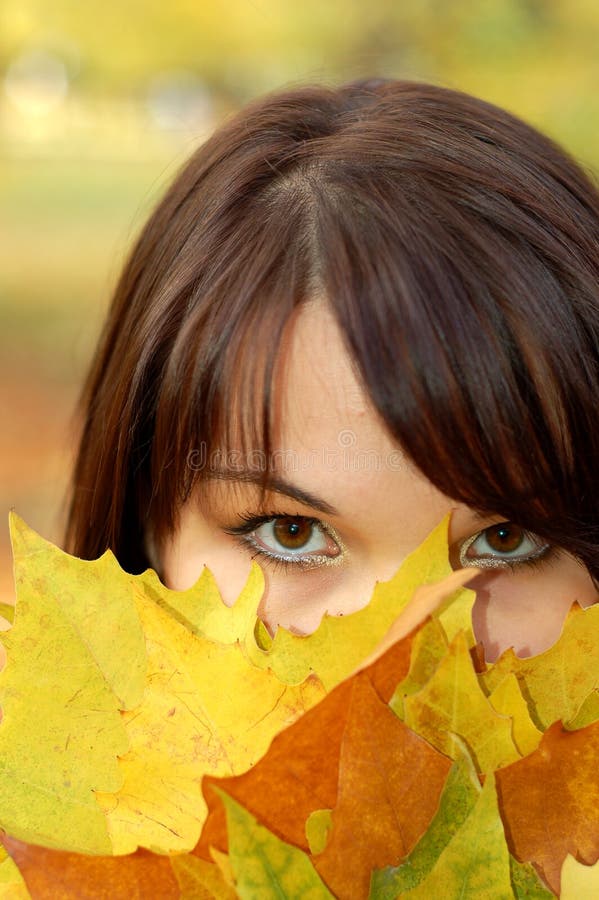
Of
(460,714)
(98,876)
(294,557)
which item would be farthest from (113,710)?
(294,557)

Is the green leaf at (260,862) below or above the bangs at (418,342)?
below

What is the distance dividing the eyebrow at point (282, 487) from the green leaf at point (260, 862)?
1.42 feet

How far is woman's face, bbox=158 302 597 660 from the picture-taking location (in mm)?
960

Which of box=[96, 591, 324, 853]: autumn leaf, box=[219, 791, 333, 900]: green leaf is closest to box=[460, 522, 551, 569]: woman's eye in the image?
box=[96, 591, 324, 853]: autumn leaf

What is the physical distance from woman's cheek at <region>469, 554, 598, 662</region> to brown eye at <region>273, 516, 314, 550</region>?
0.17 m

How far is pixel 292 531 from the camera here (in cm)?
107

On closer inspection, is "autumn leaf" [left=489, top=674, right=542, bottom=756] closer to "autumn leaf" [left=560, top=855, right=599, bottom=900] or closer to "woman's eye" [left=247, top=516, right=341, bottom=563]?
"autumn leaf" [left=560, top=855, right=599, bottom=900]

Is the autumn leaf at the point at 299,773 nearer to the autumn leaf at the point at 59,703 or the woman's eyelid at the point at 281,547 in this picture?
the autumn leaf at the point at 59,703

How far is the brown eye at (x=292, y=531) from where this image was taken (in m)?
1.05

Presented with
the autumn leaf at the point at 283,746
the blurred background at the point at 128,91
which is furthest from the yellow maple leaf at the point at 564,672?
the blurred background at the point at 128,91

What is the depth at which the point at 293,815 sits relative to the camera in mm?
621

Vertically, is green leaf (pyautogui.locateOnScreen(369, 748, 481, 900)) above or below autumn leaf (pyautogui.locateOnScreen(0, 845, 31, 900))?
above

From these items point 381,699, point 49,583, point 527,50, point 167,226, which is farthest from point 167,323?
point 527,50

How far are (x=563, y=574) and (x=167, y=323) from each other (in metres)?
0.51
